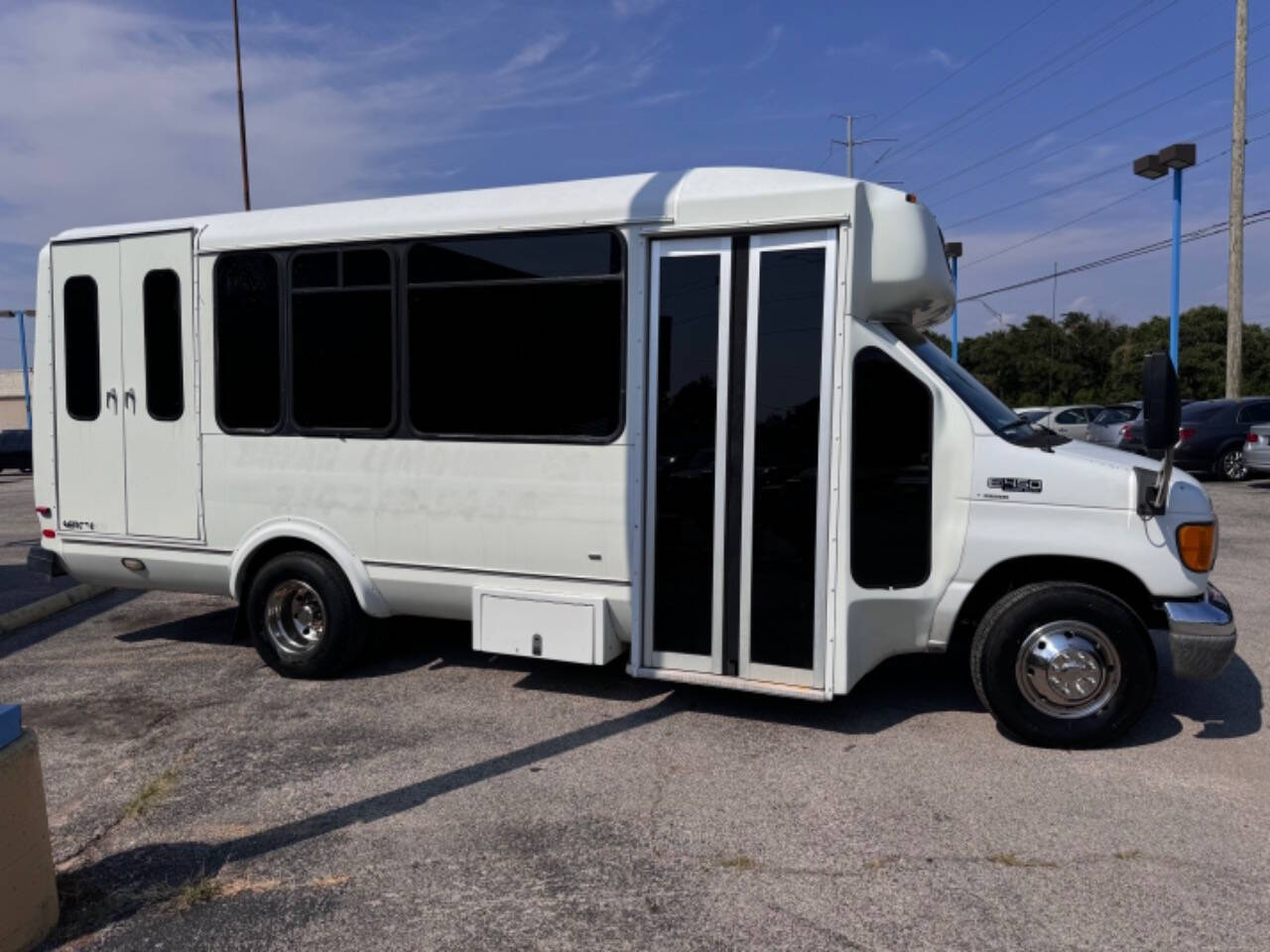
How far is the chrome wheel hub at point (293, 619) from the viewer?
5.88 meters

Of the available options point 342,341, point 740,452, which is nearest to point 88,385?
point 342,341

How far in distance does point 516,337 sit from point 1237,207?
916 inches

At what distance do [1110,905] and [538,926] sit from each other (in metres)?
1.98

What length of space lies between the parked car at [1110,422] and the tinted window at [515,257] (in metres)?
18.4

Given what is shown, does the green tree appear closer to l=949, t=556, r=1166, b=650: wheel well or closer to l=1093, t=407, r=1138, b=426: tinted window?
l=1093, t=407, r=1138, b=426: tinted window

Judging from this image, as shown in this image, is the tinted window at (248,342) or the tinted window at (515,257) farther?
the tinted window at (248,342)

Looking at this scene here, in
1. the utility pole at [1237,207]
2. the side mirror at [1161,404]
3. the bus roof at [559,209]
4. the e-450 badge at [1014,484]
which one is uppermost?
the utility pole at [1237,207]

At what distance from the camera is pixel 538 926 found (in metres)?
3.19

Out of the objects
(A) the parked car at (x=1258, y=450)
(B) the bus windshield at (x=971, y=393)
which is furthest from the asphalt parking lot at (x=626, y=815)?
(A) the parked car at (x=1258, y=450)

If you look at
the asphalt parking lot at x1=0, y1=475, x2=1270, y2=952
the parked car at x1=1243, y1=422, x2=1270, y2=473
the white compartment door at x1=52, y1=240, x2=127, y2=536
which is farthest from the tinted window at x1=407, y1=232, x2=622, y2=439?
the parked car at x1=1243, y1=422, x2=1270, y2=473

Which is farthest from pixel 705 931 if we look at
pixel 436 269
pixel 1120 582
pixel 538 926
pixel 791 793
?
pixel 436 269

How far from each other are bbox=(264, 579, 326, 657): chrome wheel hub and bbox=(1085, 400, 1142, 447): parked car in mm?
18867

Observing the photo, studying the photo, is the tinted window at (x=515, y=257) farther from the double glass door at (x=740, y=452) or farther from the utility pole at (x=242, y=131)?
the utility pole at (x=242, y=131)

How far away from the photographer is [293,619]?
19.6 ft
